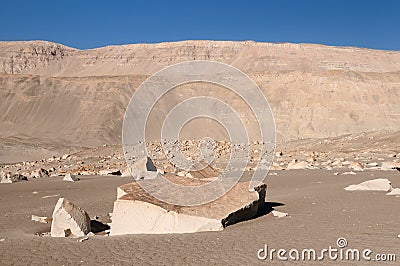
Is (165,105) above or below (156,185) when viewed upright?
above

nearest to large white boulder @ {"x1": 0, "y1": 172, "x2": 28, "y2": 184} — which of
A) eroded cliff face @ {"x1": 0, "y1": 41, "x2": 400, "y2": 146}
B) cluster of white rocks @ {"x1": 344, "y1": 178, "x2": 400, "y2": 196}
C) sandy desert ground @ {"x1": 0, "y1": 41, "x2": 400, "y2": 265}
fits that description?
sandy desert ground @ {"x1": 0, "y1": 41, "x2": 400, "y2": 265}

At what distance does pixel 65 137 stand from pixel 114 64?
85308 mm

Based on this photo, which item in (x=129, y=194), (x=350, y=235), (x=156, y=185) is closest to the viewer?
(x=350, y=235)

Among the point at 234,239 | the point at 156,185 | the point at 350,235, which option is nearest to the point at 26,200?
the point at 156,185

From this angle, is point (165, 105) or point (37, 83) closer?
point (165, 105)

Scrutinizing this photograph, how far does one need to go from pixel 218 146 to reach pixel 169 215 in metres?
27.5

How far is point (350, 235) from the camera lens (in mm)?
6859

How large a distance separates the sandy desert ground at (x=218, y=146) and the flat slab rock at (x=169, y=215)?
245 mm

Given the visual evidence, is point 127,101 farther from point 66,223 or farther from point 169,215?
point 169,215

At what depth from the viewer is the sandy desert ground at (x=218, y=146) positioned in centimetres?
661

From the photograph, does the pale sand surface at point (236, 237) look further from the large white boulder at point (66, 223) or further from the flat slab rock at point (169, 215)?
the large white boulder at point (66, 223)

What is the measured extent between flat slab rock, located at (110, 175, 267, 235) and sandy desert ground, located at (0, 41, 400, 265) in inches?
9.7

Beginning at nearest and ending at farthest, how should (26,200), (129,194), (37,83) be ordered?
(129,194) → (26,200) → (37,83)

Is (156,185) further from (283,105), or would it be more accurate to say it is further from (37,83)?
(37,83)
